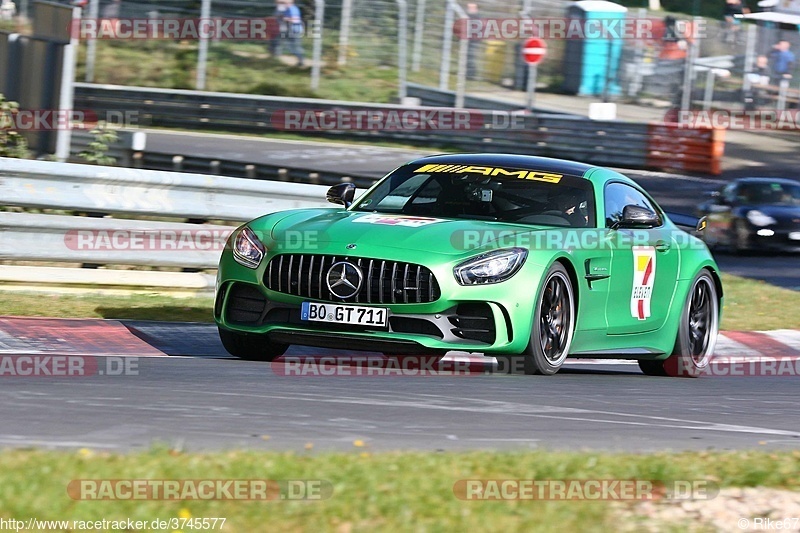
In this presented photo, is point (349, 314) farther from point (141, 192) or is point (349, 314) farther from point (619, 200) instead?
point (141, 192)

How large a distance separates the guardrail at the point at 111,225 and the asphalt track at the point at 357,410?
184cm

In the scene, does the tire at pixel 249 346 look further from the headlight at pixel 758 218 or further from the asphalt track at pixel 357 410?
the headlight at pixel 758 218

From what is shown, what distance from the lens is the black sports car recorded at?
18797 mm

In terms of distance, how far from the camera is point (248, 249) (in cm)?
757

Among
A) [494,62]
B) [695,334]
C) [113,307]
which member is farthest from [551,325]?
[494,62]

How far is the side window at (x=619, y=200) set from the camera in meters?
8.44

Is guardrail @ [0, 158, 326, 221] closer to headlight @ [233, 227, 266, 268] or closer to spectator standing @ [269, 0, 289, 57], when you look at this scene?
Result: headlight @ [233, 227, 266, 268]

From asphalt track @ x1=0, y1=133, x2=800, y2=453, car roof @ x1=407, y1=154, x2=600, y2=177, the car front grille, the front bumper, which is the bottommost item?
asphalt track @ x1=0, y1=133, x2=800, y2=453

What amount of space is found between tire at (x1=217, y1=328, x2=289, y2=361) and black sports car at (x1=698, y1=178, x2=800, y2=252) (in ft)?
39.5

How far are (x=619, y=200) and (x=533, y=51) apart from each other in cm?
1875

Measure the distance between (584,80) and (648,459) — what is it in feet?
76.0

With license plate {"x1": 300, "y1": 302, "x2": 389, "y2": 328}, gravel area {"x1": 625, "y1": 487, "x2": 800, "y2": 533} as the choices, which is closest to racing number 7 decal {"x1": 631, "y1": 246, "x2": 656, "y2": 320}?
license plate {"x1": 300, "y1": 302, "x2": 389, "y2": 328}

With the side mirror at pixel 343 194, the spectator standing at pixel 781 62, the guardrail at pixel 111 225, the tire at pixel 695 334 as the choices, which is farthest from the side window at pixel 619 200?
the spectator standing at pixel 781 62

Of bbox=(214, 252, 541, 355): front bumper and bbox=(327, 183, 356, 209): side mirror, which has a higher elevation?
bbox=(327, 183, 356, 209): side mirror
